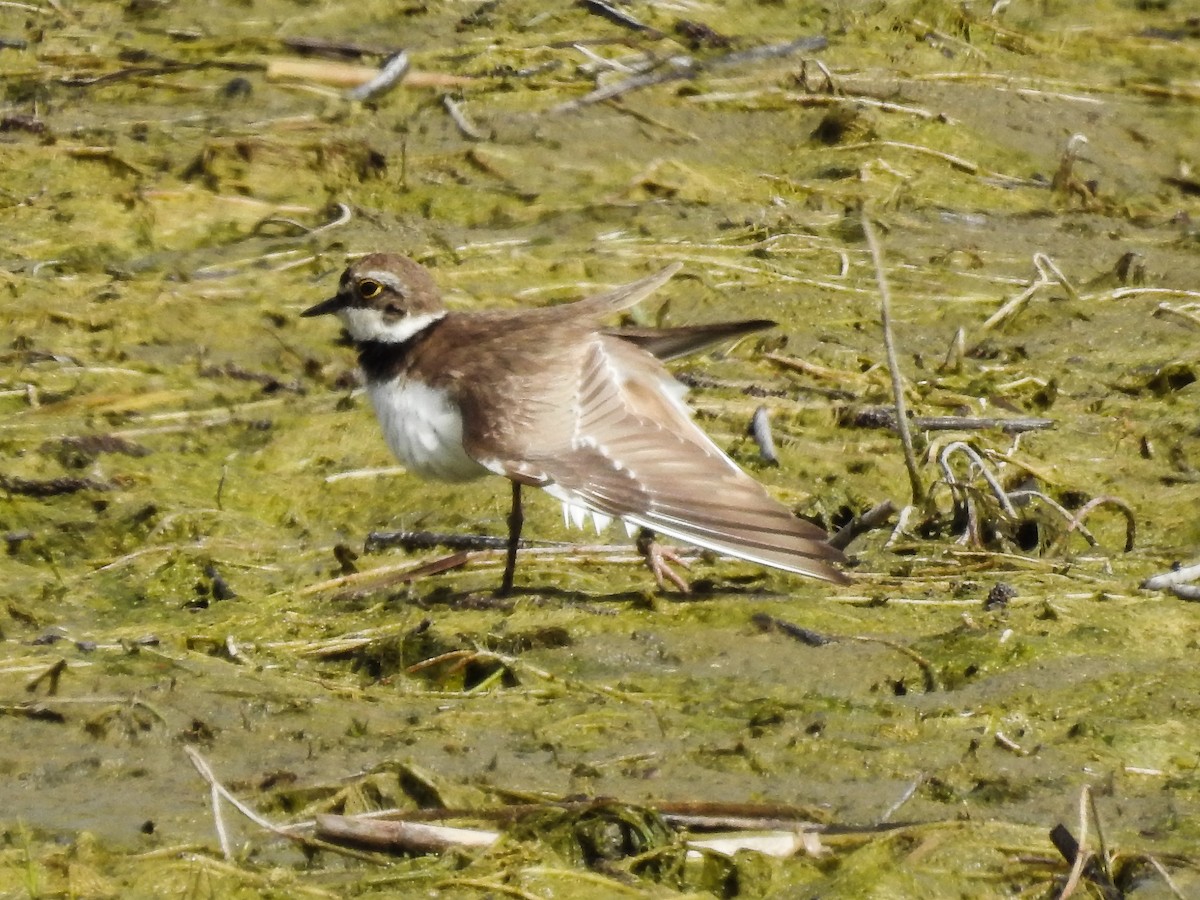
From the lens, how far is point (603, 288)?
10.0 metres

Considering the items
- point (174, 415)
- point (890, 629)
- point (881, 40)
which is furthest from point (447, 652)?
point (881, 40)

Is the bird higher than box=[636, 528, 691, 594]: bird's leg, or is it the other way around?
the bird

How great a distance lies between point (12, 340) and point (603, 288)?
9.04ft

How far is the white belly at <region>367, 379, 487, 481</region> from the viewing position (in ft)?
22.8

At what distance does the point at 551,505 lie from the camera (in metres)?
8.05

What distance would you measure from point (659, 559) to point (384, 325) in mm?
1371

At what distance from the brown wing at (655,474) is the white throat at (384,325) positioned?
709 mm

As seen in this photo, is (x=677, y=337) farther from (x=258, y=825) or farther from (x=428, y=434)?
(x=258, y=825)

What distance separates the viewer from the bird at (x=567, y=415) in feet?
21.3

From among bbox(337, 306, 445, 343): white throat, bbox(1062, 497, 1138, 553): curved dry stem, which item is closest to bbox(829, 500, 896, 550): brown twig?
bbox(1062, 497, 1138, 553): curved dry stem

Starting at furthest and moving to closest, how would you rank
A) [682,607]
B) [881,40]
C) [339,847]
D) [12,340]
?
[881,40]
[12,340]
[682,607]
[339,847]

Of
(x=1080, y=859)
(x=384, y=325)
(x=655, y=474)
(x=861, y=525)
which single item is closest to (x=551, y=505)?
(x=384, y=325)

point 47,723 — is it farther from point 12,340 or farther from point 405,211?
point 405,211

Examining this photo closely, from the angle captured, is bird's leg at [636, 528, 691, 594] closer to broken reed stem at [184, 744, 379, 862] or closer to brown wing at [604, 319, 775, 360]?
brown wing at [604, 319, 775, 360]
